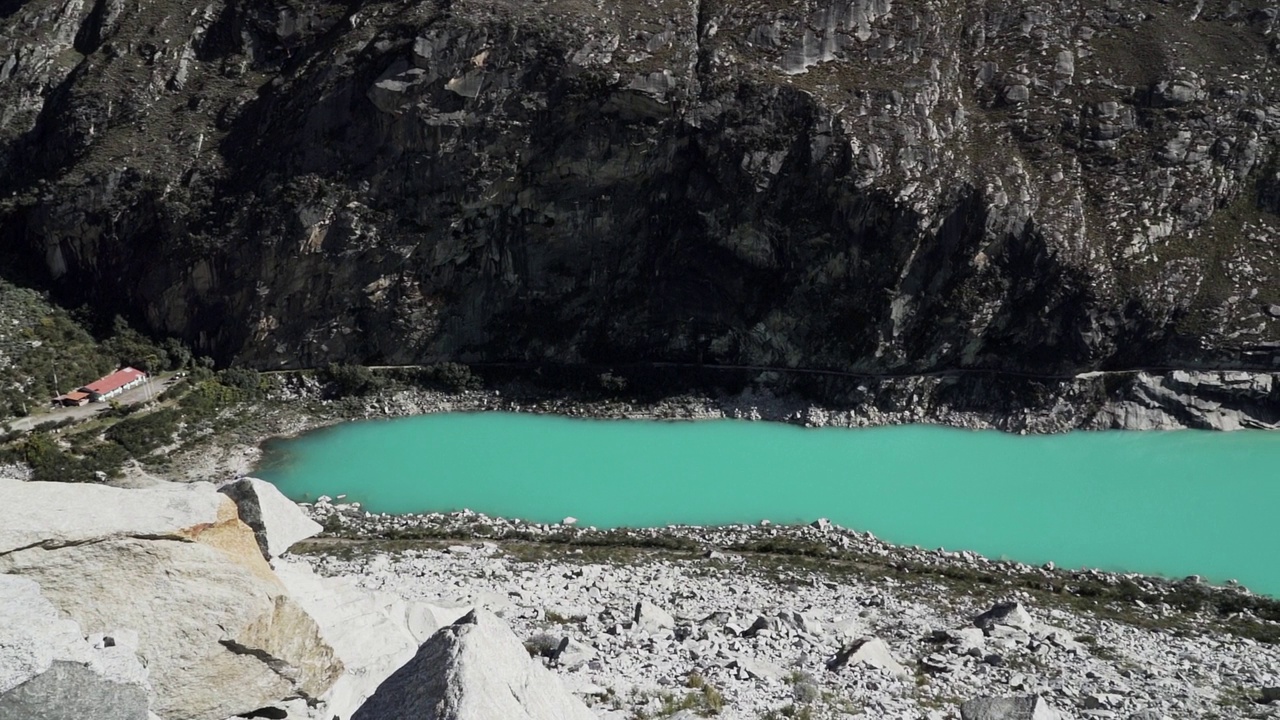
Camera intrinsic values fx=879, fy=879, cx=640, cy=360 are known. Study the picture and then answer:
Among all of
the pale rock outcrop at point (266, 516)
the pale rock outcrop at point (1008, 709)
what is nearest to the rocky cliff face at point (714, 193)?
the pale rock outcrop at point (1008, 709)

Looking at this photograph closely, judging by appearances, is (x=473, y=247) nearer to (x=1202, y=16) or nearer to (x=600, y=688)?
Result: (x=600, y=688)

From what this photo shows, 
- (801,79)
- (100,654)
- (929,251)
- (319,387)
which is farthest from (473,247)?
(100,654)

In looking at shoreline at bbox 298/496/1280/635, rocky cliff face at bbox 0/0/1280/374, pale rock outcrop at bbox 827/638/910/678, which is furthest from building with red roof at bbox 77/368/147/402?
pale rock outcrop at bbox 827/638/910/678

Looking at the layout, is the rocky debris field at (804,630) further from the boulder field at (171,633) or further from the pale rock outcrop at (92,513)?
the pale rock outcrop at (92,513)

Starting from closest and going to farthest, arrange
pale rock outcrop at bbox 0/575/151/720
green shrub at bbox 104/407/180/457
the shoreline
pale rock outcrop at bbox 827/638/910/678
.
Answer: pale rock outcrop at bbox 0/575/151/720 < pale rock outcrop at bbox 827/638/910/678 < the shoreline < green shrub at bbox 104/407/180/457

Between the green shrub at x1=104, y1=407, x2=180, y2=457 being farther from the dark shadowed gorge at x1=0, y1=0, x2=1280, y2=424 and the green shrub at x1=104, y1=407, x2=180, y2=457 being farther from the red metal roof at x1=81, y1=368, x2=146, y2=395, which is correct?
the dark shadowed gorge at x1=0, y1=0, x2=1280, y2=424

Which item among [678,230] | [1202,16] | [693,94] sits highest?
[1202,16]
